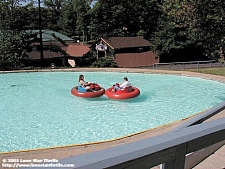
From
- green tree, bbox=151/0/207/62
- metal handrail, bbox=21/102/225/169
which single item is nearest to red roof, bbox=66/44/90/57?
green tree, bbox=151/0/207/62

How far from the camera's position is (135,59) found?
3425 centimetres

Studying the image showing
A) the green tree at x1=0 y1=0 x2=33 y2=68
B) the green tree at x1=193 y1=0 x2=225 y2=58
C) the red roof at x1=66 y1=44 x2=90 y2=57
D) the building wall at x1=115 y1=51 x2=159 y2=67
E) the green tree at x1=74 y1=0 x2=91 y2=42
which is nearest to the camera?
the green tree at x1=193 y1=0 x2=225 y2=58

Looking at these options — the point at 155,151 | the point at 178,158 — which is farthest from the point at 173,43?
the point at 155,151

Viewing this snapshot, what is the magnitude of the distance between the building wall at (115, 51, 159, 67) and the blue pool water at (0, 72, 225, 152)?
1327 centimetres

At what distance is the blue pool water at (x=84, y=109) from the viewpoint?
9219mm

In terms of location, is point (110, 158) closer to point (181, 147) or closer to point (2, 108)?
point (181, 147)

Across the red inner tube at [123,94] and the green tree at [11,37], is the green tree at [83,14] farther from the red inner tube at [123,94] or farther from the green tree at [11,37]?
the red inner tube at [123,94]

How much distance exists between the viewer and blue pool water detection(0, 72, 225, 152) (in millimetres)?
9219

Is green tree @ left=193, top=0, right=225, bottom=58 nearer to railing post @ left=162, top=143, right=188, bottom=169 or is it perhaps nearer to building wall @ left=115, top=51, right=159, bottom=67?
railing post @ left=162, top=143, right=188, bottom=169

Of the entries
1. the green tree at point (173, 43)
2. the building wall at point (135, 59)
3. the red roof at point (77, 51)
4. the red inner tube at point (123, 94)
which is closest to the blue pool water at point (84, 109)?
the red inner tube at point (123, 94)

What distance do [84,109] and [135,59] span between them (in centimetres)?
2246

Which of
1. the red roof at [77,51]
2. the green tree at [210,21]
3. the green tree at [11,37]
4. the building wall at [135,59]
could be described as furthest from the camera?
the red roof at [77,51]

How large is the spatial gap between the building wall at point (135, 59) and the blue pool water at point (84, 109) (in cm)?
1327

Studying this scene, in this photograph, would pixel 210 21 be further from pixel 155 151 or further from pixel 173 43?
pixel 173 43
